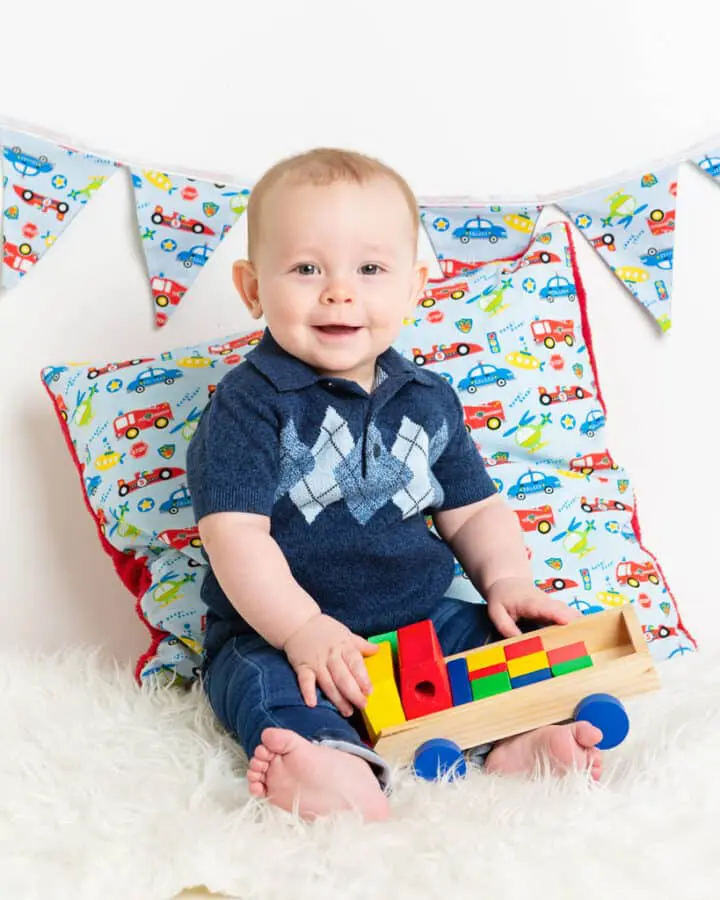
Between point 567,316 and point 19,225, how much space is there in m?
0.80

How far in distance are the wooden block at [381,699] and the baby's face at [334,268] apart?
0.32 m

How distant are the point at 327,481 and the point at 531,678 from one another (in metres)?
0.30

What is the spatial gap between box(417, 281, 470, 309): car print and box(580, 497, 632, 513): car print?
32 centimetres

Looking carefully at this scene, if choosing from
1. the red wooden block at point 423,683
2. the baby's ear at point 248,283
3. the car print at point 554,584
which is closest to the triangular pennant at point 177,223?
the baby's ear at point 248,283

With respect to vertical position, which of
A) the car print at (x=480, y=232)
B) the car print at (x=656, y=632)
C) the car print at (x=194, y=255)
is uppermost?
the car print at (x=194, y=255)

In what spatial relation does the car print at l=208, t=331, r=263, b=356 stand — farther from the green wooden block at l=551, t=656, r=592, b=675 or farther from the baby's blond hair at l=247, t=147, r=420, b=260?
the green wooden block at l=551, t=656, r=592, b=675

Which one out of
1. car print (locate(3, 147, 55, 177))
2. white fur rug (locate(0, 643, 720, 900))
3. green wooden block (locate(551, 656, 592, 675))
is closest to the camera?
white fur rug (locate(0, 643, 720, 900))

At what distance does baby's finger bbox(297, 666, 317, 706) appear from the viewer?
1061 mm

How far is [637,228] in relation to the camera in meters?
1.76

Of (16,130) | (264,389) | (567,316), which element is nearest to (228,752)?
(264,389)

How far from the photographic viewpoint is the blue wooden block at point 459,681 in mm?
1045

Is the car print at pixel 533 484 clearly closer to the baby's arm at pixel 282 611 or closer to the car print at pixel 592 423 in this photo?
the car print at pixel 592 423

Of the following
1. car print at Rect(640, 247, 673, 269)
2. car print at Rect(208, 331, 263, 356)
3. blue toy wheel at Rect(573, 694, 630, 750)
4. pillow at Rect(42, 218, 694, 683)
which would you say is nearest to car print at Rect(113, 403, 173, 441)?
pillow at Rect(42, 218, 694, 683)

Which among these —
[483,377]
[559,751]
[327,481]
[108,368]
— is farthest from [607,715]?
[108,368]
